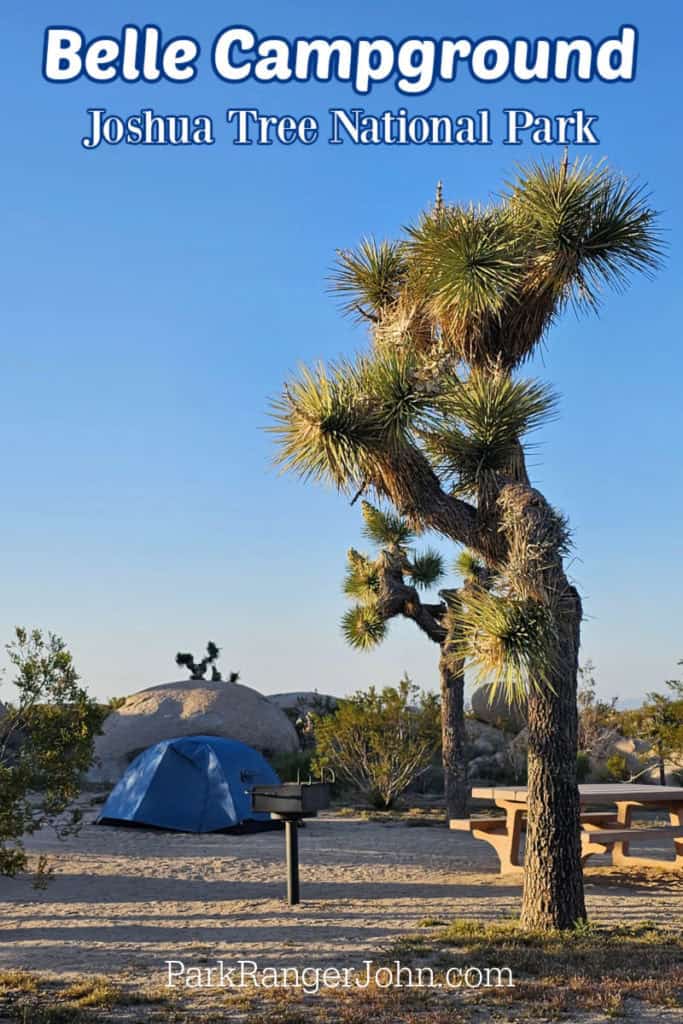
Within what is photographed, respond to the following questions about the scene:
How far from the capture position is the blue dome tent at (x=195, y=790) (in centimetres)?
1571

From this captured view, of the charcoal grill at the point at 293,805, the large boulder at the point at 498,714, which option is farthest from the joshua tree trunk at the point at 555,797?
the large boulder at the point at 498,714

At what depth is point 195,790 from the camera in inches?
631

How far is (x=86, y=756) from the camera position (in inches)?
305

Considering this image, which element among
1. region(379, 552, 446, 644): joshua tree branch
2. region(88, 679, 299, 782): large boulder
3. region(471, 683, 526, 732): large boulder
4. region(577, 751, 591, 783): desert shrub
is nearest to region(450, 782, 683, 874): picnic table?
region(379, 552, 446, 644): joshua tree branch

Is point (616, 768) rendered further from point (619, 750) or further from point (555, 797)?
point (555, 797)

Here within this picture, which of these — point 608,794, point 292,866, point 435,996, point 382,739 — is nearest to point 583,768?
point 382,739

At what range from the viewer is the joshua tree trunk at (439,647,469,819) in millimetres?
16062

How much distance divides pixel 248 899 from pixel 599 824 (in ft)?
14.8

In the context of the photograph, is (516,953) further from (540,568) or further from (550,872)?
(540,568)

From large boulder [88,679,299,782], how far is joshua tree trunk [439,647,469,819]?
27.3 ft

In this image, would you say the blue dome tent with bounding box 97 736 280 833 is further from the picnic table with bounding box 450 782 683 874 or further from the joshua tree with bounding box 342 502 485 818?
the picnic table with bounding box 450 782 683 874

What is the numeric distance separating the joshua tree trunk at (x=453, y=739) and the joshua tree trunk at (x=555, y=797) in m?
7.19

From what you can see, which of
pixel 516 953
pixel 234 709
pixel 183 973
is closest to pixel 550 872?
pixel 516 953

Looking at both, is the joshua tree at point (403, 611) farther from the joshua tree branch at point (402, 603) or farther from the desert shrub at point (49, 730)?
the desert shrub at point (49, 730)
